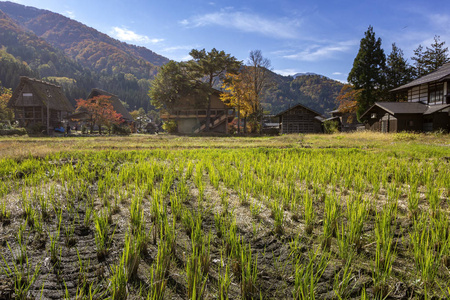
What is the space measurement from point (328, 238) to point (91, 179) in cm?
402

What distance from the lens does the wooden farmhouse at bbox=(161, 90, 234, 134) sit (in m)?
31.9

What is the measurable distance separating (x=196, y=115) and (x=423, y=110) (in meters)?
25.0

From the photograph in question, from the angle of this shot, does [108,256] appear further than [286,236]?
No

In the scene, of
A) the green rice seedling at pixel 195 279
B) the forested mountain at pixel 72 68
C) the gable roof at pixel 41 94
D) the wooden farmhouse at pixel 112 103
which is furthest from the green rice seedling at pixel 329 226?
the forested mountain at pixel 72 68

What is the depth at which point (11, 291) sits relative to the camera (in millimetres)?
1330

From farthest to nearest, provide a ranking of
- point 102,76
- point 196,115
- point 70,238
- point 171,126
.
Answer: point 102,76 < point 196,115 < point 171,126 < point 70,238

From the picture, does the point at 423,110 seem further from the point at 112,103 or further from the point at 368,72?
the point at 112,103

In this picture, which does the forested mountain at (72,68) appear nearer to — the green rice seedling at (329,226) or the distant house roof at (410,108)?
the distant house roof at (410,108)

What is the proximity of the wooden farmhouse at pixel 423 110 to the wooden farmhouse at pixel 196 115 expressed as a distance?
60.2ft

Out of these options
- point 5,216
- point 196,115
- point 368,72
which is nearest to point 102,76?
point 196,115

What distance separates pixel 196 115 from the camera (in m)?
32.0

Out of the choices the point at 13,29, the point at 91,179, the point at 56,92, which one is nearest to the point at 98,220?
the point at 91,179

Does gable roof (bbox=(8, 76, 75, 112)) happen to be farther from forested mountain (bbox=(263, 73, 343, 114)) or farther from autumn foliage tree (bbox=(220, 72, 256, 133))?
forested mountain (bbox=(263, 73, 343, 114))

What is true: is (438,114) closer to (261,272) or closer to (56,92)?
(261,272)
